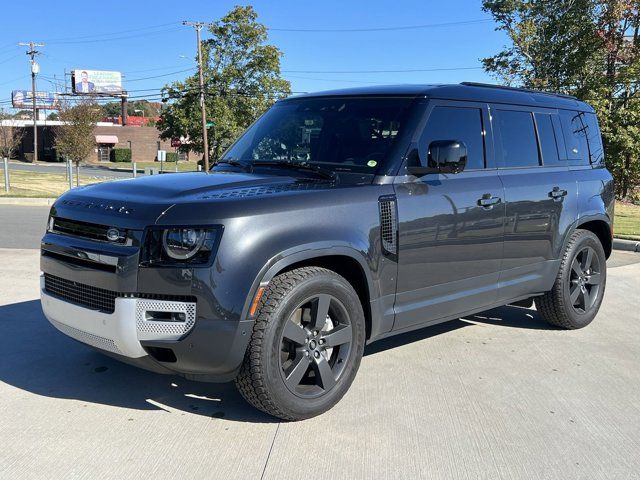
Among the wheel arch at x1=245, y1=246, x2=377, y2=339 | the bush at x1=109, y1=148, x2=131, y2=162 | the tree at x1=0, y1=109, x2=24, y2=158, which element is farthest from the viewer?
the bush at x1=109, y1=148, x2=131, y2=162

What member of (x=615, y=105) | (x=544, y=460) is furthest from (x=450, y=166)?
(x=615, y=105)

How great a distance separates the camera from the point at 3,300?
6.29 meters

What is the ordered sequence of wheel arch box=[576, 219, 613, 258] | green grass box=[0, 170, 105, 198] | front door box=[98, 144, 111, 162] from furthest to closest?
front door box=[98, 144, 111, 162], green grass box=[0, 170, 105, 198], wheel arch box=[576, 219, 613, 258]

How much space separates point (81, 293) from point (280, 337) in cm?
119

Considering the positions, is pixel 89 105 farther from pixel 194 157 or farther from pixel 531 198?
pixel 194 157

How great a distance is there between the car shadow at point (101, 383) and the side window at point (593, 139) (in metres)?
4.18

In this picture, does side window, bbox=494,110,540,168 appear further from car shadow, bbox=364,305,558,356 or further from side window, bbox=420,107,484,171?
car shadow, bbox=364,305,558,356

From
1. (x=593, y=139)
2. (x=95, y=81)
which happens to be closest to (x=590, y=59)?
(x=593, y=139)

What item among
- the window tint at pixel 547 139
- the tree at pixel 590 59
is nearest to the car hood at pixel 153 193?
the window tint at pixel 547 139

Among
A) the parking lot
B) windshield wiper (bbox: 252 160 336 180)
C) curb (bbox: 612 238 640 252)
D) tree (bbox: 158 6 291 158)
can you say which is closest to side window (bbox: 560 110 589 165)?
the parking lot

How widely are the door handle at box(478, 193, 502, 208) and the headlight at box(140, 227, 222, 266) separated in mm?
2162

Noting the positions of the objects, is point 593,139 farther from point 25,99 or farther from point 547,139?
point 25,99

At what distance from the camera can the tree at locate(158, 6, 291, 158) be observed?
4000 centimetres

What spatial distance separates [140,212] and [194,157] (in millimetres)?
78495
